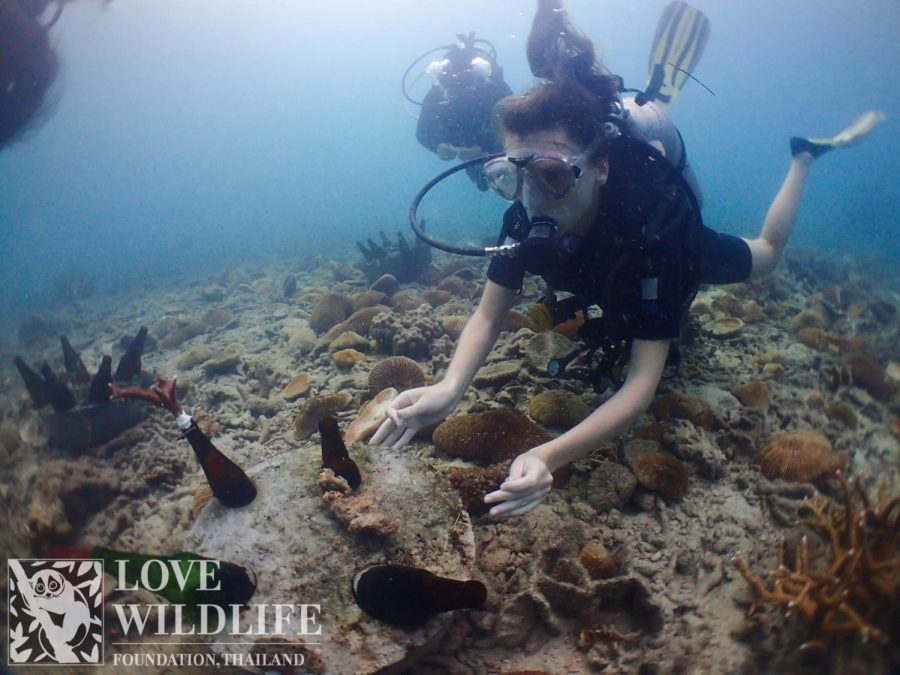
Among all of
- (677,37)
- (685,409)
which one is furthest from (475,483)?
(677,37)

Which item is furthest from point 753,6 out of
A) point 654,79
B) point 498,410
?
point 498,410

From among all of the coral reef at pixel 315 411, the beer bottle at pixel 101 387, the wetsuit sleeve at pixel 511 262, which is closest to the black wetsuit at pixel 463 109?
the wetsuit sleeve at pixel 511 262

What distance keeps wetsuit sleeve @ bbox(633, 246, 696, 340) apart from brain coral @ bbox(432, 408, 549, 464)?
107 centimetres

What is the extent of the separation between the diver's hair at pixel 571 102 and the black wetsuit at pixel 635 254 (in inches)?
12.5

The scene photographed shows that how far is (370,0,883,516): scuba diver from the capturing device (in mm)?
2682

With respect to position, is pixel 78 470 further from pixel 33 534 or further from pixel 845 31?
pixel 845 31

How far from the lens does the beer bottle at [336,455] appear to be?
107 inches

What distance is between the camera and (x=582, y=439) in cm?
246

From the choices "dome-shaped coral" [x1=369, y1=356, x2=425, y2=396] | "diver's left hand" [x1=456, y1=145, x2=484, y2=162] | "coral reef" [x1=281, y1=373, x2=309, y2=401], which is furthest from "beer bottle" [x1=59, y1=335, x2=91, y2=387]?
"diver's left hand" [x1=456, y1=145, x2=484, y2=162]

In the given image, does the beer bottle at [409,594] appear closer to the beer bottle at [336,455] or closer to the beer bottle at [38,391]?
the beer bottle at [336,455]

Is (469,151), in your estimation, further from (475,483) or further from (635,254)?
(475,483)

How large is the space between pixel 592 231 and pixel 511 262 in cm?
65

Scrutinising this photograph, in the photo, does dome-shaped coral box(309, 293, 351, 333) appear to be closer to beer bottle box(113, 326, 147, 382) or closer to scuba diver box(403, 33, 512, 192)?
beer bottle box(113, 326, 147, 382)

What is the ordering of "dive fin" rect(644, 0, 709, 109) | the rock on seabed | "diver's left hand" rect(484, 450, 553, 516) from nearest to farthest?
"diver's left hand" rect(484, 450, 553, 516), the rock on seabed, "dive fin" rect(644, 0, 709, 109)
